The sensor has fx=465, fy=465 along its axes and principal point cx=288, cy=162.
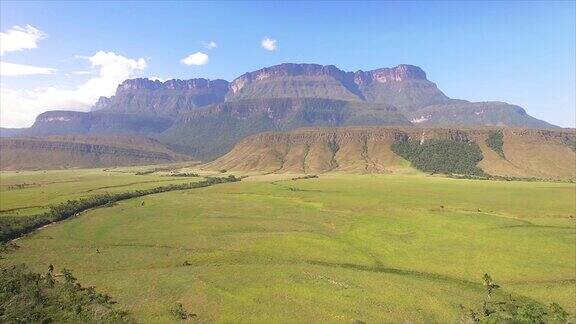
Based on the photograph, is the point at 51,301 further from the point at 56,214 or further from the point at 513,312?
the point at 56,214

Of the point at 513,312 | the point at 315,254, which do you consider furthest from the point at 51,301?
the point at 513,312

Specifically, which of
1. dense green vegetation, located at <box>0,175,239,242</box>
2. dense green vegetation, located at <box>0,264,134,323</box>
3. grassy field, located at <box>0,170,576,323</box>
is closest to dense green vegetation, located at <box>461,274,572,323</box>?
grassy field, located at <box>0,170,576,323</box>

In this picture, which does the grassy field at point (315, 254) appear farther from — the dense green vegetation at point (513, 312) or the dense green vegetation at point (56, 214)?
the dense green vegetation at point (56, 214)

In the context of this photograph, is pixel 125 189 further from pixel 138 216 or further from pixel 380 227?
pixel 380 227

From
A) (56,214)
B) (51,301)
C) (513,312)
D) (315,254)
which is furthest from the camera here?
(56,214)

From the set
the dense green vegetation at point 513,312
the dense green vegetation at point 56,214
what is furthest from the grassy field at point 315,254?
the dense green vegetation at point 56,214

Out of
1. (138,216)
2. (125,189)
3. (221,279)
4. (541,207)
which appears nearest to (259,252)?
(221,279)

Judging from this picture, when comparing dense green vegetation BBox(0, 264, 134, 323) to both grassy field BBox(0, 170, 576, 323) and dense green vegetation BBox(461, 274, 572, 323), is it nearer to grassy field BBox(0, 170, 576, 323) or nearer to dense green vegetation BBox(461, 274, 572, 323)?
grassy field BBox(0, 170, 576, 323)
